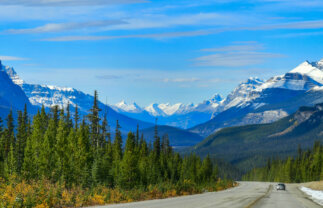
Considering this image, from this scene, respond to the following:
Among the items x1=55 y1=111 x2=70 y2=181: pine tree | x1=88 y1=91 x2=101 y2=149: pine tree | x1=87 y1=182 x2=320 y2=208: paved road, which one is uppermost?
x1=88 y1=91 x2=101 y2=149: pine tree

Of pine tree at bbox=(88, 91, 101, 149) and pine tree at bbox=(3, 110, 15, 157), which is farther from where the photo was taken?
pine tree at bbox=(3, 110, 15, 157)

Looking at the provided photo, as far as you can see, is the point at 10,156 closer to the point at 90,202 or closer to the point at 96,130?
the point at 96,130

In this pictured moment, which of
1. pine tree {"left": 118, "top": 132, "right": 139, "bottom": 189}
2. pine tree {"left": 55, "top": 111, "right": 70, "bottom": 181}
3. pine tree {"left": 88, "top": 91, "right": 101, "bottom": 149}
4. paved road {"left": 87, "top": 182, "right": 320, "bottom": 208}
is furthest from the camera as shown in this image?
pine tree {"left": 88, "top": 91, "right": 101, "bottom": 149}

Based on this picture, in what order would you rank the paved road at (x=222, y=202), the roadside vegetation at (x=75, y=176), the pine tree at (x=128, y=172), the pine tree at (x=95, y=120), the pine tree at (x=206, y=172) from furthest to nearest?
1. the pine tree at (x=206, y=172)
2. the pine tree at (x=95, y=120)
3. the pine tree at (x=128, y=172)
4. the paved road at (x=222, y=202)
5. the roadside vegetation at (x=75, y=176)

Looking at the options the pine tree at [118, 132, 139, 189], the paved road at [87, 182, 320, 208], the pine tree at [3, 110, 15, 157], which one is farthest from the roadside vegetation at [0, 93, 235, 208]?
the paved road at [87, 182, 320, 208]

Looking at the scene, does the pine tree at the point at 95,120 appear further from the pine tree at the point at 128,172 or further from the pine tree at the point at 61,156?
the pine tree at the point at 128,172

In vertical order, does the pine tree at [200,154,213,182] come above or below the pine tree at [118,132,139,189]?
below

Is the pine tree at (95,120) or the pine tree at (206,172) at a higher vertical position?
the pine tree at (95,120)

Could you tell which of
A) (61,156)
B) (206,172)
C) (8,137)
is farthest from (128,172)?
(206,172)

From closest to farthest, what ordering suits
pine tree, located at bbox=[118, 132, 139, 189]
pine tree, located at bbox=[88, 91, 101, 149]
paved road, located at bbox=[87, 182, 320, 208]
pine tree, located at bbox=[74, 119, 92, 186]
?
paved road, located at bbox=[87, 182, 320, 208] → pine tree, located at bbox=[74, 119, 92, 186] → pine tree, located at bbox=[118, 132, 139, 189] → pine tree, located at bbox=[88, 91, 101, 149]

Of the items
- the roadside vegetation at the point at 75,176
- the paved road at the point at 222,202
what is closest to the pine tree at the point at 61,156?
the roadside vegetation at the point at 75,176

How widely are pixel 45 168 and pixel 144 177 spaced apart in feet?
47.7

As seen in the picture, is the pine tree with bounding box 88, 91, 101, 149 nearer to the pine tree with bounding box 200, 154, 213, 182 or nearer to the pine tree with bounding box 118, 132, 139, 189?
the pine tree with bounding box 118, 132, 139, 189

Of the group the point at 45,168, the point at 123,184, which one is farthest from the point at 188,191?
the point at 45,168
